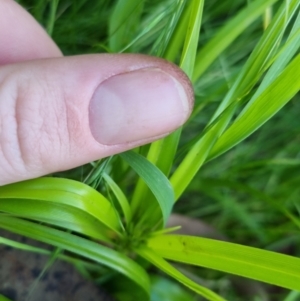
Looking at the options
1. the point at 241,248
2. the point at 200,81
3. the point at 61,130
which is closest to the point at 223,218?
the point at 200,81

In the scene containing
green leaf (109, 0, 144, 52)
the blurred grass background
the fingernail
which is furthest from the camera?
the blurred grass background

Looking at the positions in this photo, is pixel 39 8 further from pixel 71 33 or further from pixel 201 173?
pixel 201 173

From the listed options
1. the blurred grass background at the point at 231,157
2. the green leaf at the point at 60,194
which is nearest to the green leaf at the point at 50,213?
the green leaf at the point at 60,194

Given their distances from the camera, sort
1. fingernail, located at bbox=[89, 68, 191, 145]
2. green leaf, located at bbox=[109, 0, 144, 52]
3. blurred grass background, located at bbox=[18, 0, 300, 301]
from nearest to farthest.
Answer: fingernail, located at bbox=[89, 68, 191, 145]
green leaf, located at bbox=[109, 0, 144, 52]
blurred grass background, located at bbox=[18, 0, 300, 301]

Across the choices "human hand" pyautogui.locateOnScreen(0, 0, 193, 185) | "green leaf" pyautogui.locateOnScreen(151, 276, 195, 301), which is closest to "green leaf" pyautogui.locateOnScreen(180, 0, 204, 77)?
"human hand" pyautogui.locateOnScreen(0, 0, 193, 185)

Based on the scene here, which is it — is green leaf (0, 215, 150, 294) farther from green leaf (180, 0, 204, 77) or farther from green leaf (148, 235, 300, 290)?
green leaf (180, 0, 204, 77)

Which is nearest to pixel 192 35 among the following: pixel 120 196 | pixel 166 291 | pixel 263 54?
pixel 263 54
